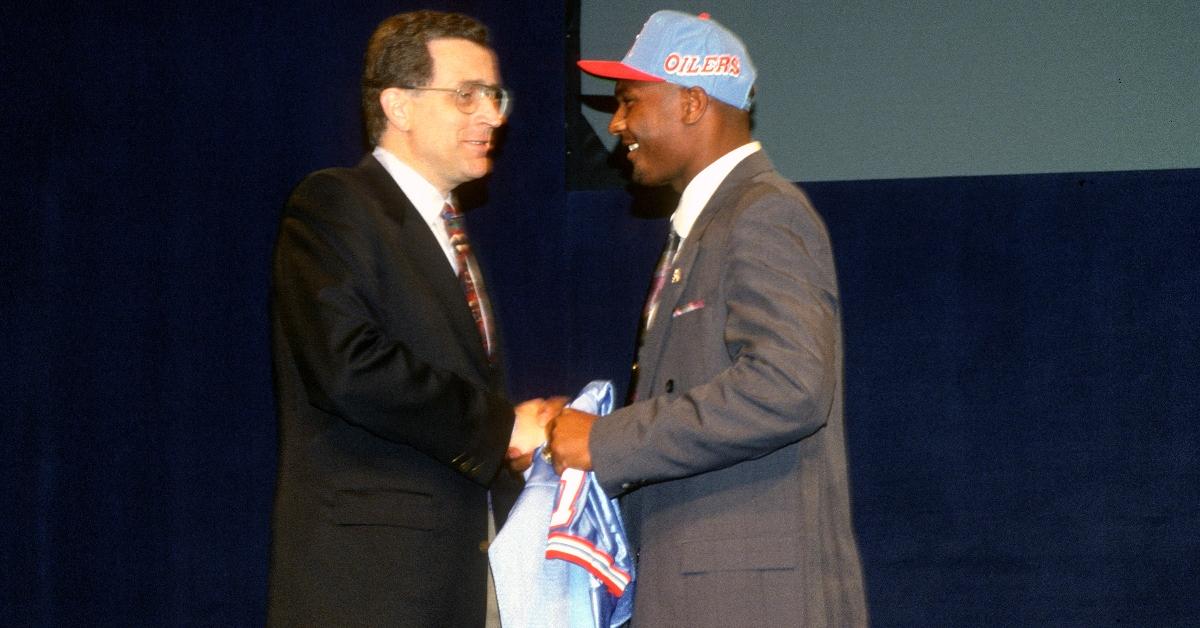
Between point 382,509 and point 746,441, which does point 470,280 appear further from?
point 746,441

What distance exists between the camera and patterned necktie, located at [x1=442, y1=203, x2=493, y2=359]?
219 centimetres

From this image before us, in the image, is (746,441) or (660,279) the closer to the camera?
(746,441)

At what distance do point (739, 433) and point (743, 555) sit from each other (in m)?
0.20

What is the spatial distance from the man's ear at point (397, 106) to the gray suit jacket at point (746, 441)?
0.63 m

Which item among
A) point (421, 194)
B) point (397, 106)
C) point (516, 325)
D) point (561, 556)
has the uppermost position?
point (397, 106)

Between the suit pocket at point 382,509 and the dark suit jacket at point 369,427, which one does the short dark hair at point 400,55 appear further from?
the suit pocket at point 382,509

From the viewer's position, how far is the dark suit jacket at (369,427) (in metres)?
1.93

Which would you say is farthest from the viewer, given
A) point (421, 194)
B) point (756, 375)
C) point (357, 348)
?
point (421, 194)

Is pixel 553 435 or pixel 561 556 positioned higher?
pixel 553 435

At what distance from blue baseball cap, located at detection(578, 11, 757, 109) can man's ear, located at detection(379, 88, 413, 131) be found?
1.28 feet

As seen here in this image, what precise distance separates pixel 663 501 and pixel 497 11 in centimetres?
234

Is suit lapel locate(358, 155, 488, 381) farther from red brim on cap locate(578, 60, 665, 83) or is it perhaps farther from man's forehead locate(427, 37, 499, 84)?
red brim on cap locate(578, 60, 665, 83)

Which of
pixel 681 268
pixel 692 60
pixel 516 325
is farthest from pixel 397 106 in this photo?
pixel 516 325

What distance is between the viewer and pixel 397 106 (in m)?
2.30
